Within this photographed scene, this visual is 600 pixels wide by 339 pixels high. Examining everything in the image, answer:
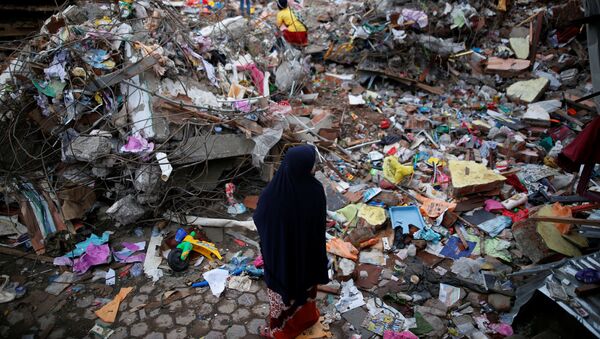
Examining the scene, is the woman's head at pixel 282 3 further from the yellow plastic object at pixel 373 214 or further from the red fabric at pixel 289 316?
the red fabric at pixel 289 316

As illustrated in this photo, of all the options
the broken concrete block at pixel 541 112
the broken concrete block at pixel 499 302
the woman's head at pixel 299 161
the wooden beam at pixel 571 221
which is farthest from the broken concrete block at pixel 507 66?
the woman's head at pixel 299 161

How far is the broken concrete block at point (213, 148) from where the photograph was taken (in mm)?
4555

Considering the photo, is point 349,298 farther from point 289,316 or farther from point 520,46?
point 520,46

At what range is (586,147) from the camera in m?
3.75

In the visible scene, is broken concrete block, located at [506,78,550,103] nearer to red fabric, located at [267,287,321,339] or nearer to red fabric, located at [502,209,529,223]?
red fabric, located at [502,209,529,223]

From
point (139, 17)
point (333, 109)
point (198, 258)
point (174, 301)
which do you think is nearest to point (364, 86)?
point (333, 109)

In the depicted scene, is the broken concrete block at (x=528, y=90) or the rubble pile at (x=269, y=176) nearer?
the rubble pile at (x=269, y=176)

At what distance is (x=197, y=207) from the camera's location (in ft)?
15.2

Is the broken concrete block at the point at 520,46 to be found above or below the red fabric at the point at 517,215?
above

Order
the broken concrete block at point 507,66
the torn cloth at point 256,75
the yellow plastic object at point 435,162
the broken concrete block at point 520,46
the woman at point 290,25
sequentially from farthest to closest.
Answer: the broken concrete block at point 520,46 < the broken concrete block at point 507,66 < the woman at point 290,25 < the torn cloth at point 256,75 < the yellow plastic object at point 435,162

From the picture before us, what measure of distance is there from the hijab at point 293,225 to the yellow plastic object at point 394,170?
108 inches

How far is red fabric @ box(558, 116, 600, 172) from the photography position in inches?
144

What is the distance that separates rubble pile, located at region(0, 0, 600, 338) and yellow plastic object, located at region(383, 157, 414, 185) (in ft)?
0.12

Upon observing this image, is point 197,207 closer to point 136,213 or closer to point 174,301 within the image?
point 136,213
